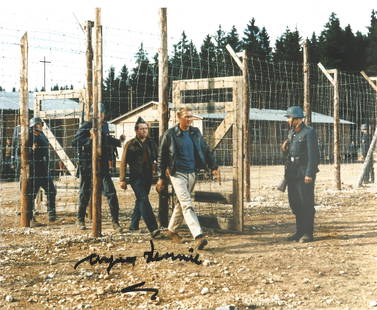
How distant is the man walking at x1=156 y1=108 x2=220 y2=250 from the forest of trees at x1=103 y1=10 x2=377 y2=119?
12.1m

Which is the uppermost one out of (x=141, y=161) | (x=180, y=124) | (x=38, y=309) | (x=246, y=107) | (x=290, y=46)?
(x=290, y=46)

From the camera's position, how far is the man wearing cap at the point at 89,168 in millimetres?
8773

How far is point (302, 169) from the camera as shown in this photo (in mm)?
8102

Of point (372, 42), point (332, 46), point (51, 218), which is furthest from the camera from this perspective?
point (332, 46)

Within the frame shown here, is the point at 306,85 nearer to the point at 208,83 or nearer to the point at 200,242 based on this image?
the point at 208,83

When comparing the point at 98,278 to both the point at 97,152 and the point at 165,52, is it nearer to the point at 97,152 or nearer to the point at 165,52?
the point at 97,152

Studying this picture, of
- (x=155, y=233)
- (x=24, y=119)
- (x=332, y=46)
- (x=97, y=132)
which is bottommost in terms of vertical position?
(x=155, y=233)

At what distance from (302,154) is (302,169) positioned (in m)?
0.24

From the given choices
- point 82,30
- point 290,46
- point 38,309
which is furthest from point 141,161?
point 290,46

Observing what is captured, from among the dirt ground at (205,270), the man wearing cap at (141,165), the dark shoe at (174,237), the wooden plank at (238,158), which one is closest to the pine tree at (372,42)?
the wooden plank at (238,158)

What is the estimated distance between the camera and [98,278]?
19.3 ft

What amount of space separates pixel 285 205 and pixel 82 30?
628 centimetres
